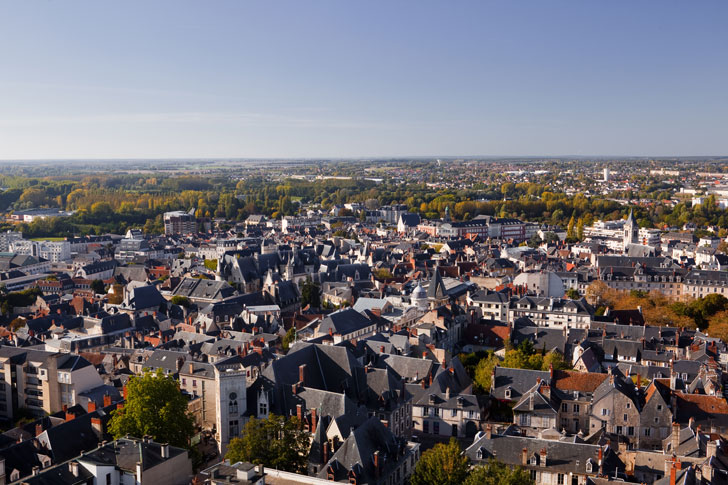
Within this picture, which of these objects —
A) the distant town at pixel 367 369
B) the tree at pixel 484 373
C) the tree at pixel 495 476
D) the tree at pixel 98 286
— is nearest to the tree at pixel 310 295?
the distant town at pixel 367 369

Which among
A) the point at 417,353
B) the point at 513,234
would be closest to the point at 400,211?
the point at 513,234

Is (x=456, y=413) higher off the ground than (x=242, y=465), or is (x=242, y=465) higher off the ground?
(x=242, y=465)

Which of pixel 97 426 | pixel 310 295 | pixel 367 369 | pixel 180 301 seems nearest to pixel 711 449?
pixel 367 369

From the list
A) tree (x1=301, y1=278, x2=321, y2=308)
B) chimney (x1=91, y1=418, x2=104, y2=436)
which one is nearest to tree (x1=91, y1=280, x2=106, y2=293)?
tree (x1=301, y1=278, x2=321, y2=308)

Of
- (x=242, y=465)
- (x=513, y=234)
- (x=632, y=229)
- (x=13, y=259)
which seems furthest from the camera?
(x=513, y=234)

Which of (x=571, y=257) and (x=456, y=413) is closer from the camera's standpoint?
(x=456, y=413)

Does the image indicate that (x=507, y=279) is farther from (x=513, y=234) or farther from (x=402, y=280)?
(x=513, y=234)

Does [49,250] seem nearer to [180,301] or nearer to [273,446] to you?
[180,301]
